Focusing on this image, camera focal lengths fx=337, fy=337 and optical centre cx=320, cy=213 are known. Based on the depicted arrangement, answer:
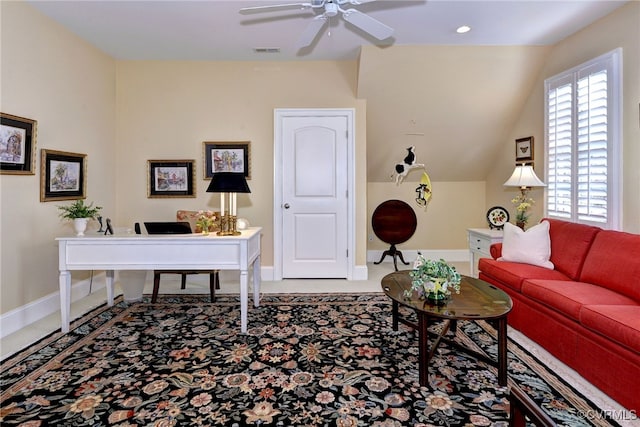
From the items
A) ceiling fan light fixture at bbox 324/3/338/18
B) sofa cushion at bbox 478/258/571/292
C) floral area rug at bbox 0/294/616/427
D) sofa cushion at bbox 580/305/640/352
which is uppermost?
ceiling fan light fixture at bbox 324/3/338/18

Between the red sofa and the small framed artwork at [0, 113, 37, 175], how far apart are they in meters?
4.24

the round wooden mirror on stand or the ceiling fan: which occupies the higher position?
the ceiling fan

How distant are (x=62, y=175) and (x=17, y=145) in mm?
568

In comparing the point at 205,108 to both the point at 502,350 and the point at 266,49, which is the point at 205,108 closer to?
the point at 266,49

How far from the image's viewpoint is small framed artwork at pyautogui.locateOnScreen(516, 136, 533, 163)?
408 cm

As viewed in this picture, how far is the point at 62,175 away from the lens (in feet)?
11.1

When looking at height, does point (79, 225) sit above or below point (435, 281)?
above

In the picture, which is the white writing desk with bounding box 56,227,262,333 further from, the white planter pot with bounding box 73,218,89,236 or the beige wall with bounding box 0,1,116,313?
the beige wall with bounding box 0,1,116,313

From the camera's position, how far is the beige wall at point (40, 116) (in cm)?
279

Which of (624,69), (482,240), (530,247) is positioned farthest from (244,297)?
(624,69)

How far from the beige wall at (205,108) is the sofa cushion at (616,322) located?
9.04ft

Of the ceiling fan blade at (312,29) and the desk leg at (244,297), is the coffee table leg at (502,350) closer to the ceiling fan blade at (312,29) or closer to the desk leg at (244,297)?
the desk leg at (244,297)

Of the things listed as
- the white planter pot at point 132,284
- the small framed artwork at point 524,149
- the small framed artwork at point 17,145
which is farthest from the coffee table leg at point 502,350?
the small framed artwork at point 17,145

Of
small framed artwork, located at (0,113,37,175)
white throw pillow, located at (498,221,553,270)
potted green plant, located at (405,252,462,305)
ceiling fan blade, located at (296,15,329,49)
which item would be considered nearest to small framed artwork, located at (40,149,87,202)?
small framed artwork, located at (0,113,37,175)
